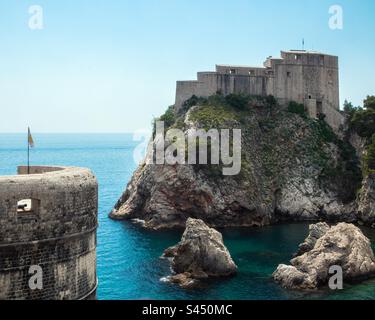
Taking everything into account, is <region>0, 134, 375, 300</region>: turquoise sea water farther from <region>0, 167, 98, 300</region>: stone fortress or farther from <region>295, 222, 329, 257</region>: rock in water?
<region>0, 167, 98, 300</region>: stone fortress

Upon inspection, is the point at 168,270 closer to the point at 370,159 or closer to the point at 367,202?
the point at 367,202

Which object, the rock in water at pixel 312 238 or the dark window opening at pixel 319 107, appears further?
the dark window opening at pixel 319 107

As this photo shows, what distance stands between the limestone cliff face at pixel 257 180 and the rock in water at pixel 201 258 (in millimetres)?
16689

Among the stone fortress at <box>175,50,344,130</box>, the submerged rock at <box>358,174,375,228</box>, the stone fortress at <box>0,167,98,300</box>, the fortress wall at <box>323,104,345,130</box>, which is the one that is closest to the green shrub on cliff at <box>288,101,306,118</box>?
the stone fortress at <box>175,50,344,130</box>

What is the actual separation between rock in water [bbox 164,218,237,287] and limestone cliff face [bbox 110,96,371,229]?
16.7 m

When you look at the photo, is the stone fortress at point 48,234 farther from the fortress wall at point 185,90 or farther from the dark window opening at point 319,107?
the dark window opening at point 319,107

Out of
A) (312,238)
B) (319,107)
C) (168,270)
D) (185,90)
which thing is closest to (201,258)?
(168,270)

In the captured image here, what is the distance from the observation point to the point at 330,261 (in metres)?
36.7

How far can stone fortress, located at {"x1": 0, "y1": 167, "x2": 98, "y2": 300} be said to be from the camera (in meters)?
18.0

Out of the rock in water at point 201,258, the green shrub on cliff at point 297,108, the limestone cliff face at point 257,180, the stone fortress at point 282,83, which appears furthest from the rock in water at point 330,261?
the stone fortress at point 282,83

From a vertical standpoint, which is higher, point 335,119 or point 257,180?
point 335,119

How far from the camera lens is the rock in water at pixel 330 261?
3531 cm

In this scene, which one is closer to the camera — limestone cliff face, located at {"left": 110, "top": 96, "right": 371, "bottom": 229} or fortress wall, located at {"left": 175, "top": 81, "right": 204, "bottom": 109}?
limestone cliff face, located at {"left": 110, "top": 96, "right": 371, "bottom": 229}

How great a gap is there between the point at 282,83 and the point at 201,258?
1501 inches
